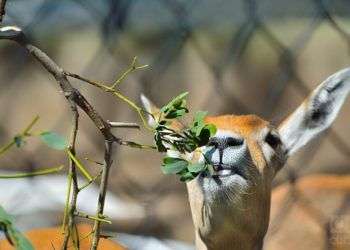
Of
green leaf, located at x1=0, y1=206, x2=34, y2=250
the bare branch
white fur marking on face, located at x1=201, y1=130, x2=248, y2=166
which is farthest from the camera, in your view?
white fur marking on face, located at x1=201, y1=130, x2=248, y2=166

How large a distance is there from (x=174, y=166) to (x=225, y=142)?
363 mm

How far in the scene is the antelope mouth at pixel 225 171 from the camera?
4.14 feet

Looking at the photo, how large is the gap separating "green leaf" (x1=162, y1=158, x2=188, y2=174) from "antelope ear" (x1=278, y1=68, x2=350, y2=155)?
1.97 feet

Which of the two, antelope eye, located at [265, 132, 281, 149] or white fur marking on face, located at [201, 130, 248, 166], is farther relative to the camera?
antelope eye, located at [265, 132, 281, 149]

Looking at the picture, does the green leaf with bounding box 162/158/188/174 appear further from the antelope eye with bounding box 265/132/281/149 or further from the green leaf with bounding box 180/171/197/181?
the antelope eye with bounding box 265/132/281/149

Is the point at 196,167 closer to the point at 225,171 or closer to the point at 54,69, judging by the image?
the point at 54,69

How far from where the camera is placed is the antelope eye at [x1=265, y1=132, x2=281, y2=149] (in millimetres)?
1432

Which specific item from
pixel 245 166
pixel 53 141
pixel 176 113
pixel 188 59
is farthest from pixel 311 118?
pixel 53 141

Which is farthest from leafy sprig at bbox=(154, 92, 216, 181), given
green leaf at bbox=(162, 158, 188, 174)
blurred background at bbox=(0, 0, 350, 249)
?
blurred background at bbox=(0, 0, 350, 249)

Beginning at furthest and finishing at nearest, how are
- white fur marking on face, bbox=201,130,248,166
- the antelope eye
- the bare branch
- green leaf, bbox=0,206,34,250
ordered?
the antelope eye
white fur marking on face, bbox=201,130,248,166
the bare branch
green leaf, bbox=0,206,34,250

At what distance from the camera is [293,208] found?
175 centimetres

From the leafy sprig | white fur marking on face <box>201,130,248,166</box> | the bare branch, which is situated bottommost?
the leafy sprig

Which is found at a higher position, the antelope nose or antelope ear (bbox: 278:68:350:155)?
antelope ear (bbox: 278:68:350:155)

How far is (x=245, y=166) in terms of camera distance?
51.5 inches
